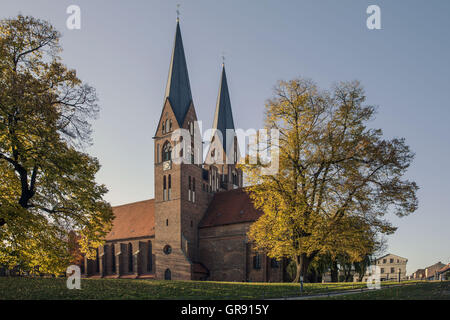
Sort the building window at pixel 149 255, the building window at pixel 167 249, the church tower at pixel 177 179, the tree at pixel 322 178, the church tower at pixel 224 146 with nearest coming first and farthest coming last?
the tree at pixel 322 178 < the church tower at pixel 177 179 < the building window at pixel 167 249 < the building window at pixel 149 255 < the church tower at pixel 224 146

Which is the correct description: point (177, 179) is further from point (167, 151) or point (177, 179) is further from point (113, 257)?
point (113, 257)

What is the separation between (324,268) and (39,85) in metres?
25.9

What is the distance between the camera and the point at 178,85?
44.3 metres

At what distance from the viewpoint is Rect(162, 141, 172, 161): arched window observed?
43344 mm

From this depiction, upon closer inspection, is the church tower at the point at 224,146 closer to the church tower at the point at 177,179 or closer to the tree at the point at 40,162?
the church tower at the point at 177,179

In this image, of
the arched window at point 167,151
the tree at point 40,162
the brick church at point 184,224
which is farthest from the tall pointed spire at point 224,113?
the tree at point 40,162

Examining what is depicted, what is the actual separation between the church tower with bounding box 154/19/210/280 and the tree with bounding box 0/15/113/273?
22908 millimetres

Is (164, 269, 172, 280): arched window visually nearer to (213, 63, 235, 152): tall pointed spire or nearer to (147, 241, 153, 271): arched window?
(147, 241, 153, 271): arched window

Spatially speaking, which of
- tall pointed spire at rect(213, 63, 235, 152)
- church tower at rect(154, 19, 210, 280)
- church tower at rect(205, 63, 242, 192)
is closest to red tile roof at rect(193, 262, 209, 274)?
church tower at rect(154, 19, 210, 280)

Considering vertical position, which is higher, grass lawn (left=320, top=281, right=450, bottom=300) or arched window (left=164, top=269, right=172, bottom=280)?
grass lawn (left=320, top=281, right=450, bottom=300)

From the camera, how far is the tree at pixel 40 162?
14719mm

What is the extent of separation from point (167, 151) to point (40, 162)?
2823cm

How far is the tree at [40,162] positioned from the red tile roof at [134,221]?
28809 millimetres
